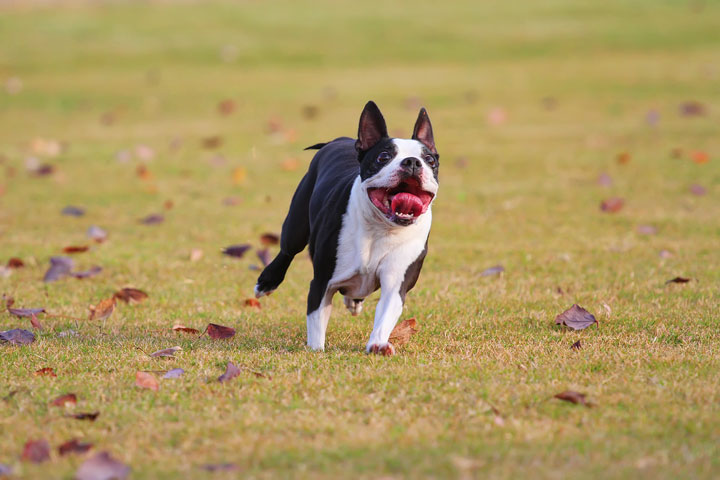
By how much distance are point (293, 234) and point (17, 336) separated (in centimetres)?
162

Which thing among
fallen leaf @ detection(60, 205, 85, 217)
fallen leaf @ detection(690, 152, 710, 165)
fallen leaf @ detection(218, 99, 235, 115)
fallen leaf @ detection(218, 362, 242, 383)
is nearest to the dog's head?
fallen leaf @ detection(218, 362, 242, 383)

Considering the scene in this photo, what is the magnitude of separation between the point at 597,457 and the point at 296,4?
1055 inches

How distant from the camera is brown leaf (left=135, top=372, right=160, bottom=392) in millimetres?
4094

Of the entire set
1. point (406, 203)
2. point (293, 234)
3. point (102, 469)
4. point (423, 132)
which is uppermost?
point (423, 132)

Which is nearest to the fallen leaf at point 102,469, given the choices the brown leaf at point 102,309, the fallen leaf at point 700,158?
the brown leaf at point 102,309

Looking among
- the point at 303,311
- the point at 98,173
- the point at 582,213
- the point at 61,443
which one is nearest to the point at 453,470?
the point at 61,443

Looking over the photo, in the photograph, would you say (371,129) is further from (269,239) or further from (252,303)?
(269,239)

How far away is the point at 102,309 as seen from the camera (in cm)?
575

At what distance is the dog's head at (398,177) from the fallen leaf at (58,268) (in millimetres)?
2934

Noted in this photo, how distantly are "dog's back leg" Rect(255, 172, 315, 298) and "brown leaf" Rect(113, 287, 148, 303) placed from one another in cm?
84

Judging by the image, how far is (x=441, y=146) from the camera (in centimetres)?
1265

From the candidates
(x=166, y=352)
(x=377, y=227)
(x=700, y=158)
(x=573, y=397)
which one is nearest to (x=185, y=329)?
(x=166, y=352)

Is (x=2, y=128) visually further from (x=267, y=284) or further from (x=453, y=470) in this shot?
(x=453, y=470)

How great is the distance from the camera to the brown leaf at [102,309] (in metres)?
5.69
